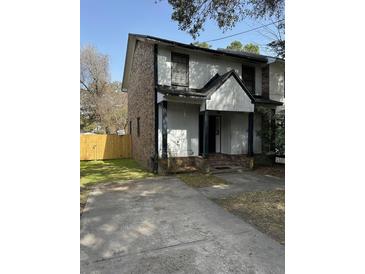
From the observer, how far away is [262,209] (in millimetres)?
5395

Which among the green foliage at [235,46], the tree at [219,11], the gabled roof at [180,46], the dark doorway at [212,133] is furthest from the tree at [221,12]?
the green foliage at [235,46]

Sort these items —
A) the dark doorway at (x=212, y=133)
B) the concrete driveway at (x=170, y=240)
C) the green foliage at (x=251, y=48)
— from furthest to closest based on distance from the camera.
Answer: the green foliage at (x=251, y=48), the dark doorway at (x=212, y=133), the concrete driveway at (x=170, y=240)

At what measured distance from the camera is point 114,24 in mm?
9562

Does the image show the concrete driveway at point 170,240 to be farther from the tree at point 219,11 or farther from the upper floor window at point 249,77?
the upper floor window at point 249,77

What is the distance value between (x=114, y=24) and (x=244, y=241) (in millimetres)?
9645

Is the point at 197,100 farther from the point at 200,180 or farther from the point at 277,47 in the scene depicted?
the point at 277,47

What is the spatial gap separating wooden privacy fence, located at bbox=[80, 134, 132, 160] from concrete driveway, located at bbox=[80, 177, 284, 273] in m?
11.7

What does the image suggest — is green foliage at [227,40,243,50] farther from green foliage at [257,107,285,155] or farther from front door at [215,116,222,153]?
front door at [215,116,222,153]

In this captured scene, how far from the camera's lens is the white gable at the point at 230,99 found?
35.2ft

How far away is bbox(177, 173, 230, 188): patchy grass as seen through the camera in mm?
8180

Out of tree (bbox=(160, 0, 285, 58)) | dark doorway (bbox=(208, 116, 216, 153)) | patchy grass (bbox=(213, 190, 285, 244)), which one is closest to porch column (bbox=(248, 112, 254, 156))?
dark doorway (bbox=(208, 116, 216, 153))
